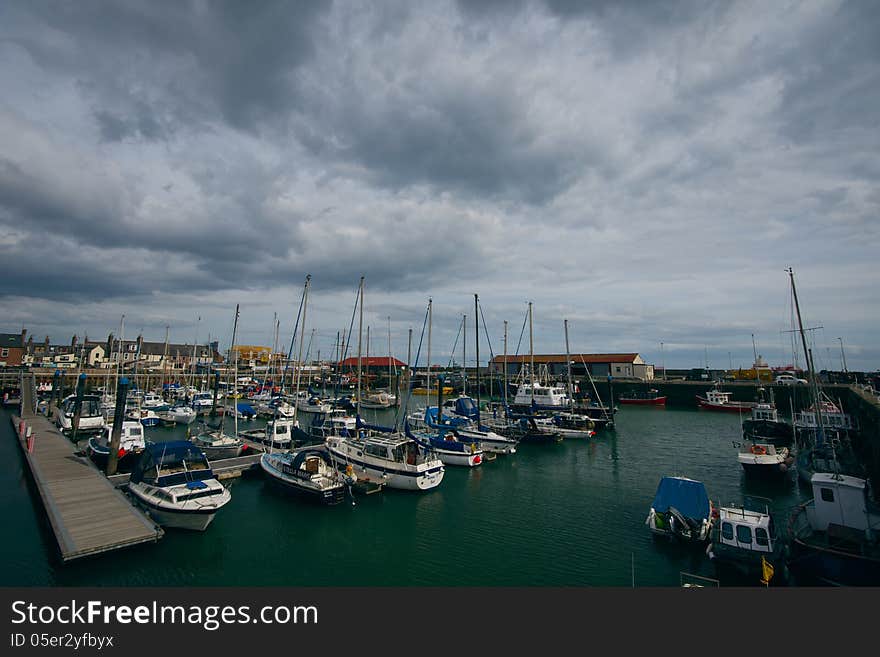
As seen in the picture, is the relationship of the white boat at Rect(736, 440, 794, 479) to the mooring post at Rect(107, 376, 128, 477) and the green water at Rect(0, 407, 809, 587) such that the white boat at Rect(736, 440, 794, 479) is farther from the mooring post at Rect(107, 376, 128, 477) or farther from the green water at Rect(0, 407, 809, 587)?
the mooring post at Rect(107, 376, 128, 477)

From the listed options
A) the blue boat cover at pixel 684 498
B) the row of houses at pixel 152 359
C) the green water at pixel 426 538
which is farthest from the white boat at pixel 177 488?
the row of houses at pixel 152 359

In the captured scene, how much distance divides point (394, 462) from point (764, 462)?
2765cm

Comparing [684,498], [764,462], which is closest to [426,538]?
[684,498]

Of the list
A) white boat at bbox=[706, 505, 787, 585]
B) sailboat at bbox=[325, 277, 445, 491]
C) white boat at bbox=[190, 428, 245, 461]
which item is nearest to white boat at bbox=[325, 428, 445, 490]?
sailboat at bbox=[325, 277, 445, 491]

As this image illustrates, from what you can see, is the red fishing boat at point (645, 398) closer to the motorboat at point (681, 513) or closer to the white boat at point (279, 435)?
the motorboat at point (681, 513)

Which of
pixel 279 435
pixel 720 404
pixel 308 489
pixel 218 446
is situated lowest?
pixel 308 489

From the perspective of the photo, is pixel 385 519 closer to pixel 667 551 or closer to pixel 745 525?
pixel 667 551

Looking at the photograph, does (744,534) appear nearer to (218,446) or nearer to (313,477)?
(313,477)

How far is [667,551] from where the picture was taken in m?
19.6

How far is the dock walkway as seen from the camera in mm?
17250

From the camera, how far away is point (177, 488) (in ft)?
70.2

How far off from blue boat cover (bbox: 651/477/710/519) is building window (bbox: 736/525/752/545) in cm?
304

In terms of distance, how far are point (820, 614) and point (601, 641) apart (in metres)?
5.83

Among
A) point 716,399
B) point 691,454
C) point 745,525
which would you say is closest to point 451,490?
point 745,525
